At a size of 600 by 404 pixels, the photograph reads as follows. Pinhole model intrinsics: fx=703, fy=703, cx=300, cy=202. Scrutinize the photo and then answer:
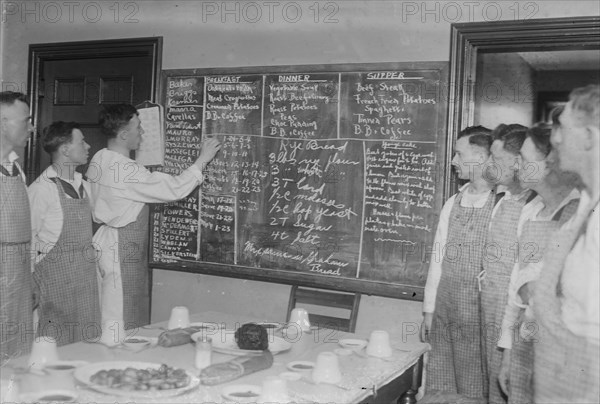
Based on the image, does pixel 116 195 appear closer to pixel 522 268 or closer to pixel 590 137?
pixel 522 268

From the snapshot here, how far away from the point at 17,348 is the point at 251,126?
5.51ft

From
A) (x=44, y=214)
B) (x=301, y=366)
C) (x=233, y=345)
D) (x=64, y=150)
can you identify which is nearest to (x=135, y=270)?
(x=44, y=214)

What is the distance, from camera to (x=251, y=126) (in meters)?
3.97

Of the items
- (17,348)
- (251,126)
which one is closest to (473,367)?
(251,126)

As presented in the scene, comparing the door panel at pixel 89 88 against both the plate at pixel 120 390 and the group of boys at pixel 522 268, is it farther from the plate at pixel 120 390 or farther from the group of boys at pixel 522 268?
the plate at pixel 120 390

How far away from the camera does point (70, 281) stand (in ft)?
12.4

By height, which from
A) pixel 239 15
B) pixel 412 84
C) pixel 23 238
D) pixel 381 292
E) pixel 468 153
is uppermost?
pixel 239 15

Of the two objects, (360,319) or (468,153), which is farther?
(360,319)

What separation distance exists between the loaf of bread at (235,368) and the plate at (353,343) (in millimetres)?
375

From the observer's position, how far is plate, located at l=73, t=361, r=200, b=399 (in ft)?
6.07

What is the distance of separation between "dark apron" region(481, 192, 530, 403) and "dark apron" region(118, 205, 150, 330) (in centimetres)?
203

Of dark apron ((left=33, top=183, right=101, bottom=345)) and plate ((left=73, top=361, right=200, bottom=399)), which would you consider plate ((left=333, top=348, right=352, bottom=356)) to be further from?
dark apron ((left=33, top=183, right=101, bottom=345))

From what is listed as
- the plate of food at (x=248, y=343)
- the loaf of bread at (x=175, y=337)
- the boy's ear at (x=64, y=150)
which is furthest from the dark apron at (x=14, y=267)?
the plate of food at (x=248, y=343)

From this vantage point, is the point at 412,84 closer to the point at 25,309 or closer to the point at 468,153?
the point at 468,153
